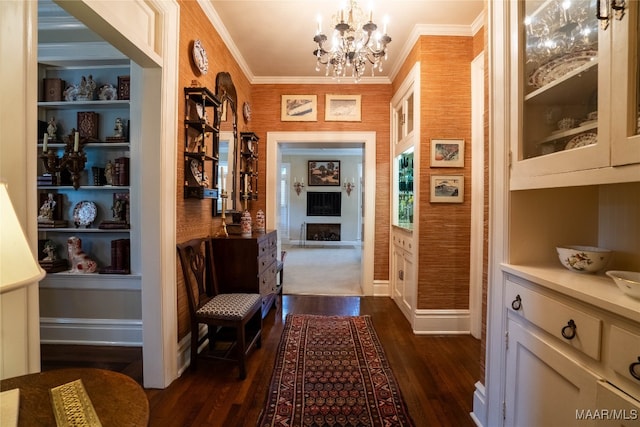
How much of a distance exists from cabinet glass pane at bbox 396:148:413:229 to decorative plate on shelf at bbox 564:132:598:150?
203 centimetres

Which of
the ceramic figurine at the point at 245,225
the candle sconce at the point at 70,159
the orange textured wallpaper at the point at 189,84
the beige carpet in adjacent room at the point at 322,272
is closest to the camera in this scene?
the orange textured wallpaper at the point at 189,84

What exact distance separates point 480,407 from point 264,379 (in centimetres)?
134

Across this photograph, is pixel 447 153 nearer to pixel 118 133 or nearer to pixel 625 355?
pixel 625 355

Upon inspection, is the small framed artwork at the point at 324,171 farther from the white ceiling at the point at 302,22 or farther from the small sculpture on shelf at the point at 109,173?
the small sculpture on shelf at the point at 109,173

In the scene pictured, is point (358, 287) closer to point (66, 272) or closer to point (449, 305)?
point (449, 305)

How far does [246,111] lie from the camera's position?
366 centimetres

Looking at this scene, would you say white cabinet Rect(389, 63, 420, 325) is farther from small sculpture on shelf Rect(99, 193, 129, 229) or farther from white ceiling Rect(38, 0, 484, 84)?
small sculpture on shelf Rect(99, 193, 129, 229)

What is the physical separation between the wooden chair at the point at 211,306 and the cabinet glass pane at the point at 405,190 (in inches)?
75.2

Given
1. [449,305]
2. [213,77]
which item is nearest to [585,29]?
[449,305]

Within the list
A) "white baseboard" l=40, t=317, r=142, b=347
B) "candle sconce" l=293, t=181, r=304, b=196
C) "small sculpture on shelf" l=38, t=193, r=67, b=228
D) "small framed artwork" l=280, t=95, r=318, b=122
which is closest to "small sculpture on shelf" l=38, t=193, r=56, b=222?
"small sculpture on shelf" l=38, t=193, r=67, b=228

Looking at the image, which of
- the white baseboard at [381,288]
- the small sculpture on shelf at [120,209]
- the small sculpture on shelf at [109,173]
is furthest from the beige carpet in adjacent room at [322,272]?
the small sculpture on shelf at [109,173]

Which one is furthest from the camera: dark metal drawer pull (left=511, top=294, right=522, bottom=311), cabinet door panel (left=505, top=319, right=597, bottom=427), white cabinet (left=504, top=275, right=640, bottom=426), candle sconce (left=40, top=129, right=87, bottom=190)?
candle sconce (left=40, top=129, right=87, bottom=190)

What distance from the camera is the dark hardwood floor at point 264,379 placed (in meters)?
1.64

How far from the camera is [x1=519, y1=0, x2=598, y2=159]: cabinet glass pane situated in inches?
40.5
